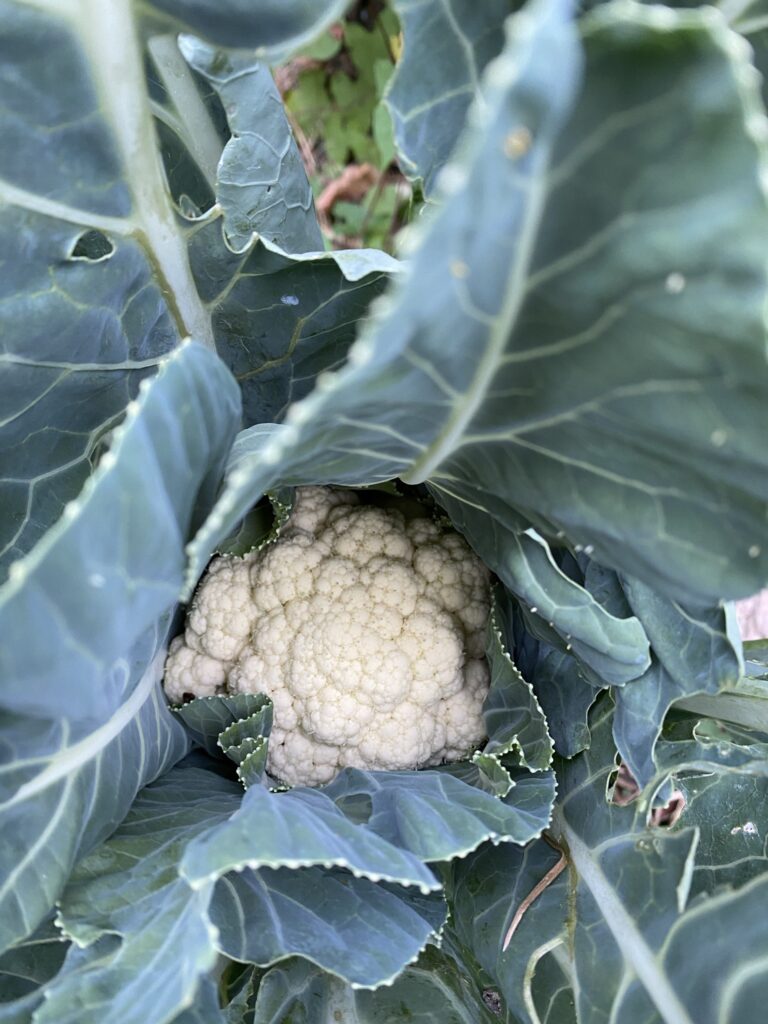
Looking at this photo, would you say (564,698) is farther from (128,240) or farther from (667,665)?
(128,240)

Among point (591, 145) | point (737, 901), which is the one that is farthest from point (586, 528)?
point (737, 901)

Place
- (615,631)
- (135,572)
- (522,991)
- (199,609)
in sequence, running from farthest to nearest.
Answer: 1. (199,609)
2. (522,991)
3. (615,631)
4. (135,572)

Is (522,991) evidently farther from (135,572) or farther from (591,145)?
(591,145)

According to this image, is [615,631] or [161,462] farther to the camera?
[615,631]

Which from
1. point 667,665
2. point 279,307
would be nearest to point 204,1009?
point 667,665

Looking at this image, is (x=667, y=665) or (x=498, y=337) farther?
(x=667, y=665)

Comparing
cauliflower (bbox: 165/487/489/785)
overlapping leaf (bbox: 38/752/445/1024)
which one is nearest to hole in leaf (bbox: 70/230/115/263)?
cauliflower (bbox: 165/487/489/785)

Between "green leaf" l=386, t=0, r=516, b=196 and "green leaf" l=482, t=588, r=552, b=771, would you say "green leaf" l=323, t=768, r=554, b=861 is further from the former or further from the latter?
"green leaf" l=386, t=0, r=516, b=196
